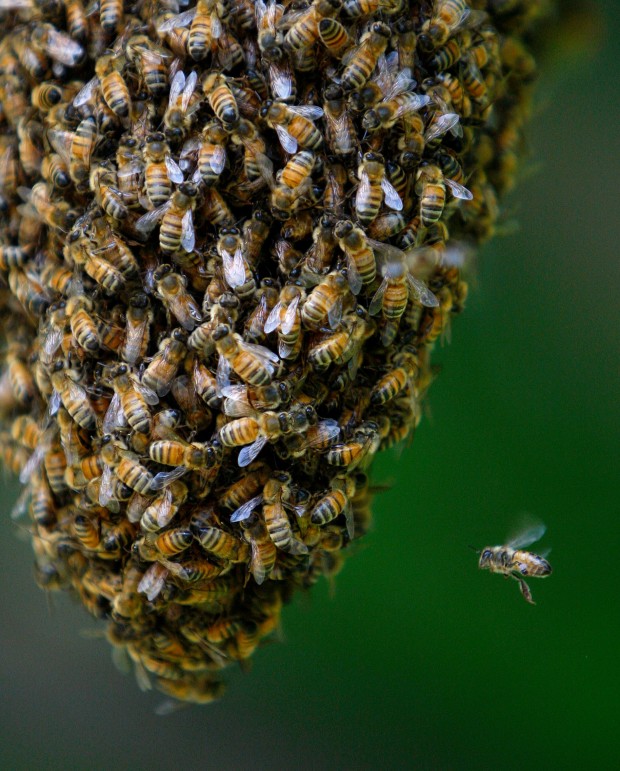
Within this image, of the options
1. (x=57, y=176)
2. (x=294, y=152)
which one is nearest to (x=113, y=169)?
(x=57, y=176)

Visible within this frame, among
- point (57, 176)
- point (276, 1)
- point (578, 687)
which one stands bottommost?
point (578, 687)

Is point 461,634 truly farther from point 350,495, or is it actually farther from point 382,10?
point 382,10

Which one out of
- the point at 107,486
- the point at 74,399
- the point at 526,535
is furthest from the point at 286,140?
the point at 526,535

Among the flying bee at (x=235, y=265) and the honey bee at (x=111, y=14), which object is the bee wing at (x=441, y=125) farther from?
the honey bee at (x=111, y=14)

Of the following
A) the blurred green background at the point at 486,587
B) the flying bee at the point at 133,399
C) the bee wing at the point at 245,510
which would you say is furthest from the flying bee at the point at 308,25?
the blurred green background at the point at 486,587

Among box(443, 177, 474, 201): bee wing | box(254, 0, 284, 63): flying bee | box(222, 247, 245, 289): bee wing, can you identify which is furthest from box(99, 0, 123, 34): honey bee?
box(443, 177, 474, 201): bee wing

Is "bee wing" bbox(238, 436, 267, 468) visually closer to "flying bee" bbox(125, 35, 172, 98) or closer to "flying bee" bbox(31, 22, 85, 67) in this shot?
"flying bee" bbox(125, 35, 172, 98)

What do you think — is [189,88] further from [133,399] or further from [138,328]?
[133,399]
